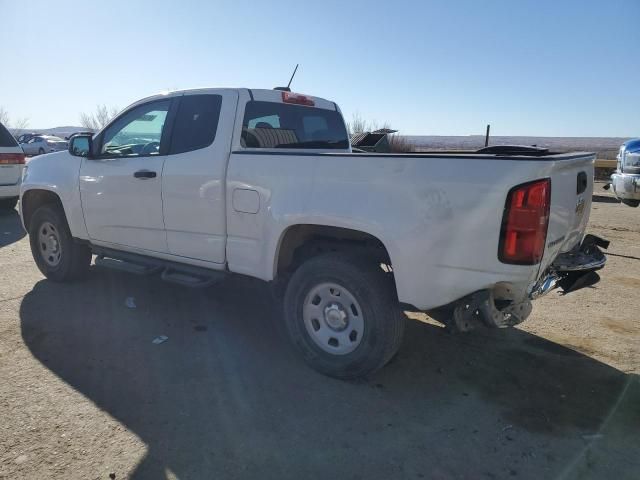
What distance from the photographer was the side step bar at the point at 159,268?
4055mm

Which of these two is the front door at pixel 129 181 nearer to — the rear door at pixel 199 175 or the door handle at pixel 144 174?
the door handle at pixel 144 174

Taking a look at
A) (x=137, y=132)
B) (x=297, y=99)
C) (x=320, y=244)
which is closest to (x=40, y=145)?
(x=137, y=132)

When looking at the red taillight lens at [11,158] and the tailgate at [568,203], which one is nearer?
the tailgate at [568,203]

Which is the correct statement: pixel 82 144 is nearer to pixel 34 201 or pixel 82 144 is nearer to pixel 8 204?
pixel 34 201

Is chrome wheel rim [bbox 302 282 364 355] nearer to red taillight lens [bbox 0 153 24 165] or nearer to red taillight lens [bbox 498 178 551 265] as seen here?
red taillight lens [bbox 498 178 551 265]

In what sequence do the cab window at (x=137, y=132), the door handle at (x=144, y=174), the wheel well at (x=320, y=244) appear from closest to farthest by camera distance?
the wheel well at (x=320, y=244) → the door handle at (x=144, y=174) → the cab window at (x=137, y=132)

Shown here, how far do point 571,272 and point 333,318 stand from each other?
163 cm

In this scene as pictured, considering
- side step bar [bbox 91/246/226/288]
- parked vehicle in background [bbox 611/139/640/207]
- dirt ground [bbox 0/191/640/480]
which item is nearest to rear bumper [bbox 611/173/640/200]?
parked vehicle in background [bbox 611/139/640/207]

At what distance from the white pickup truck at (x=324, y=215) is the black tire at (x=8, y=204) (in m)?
5.45

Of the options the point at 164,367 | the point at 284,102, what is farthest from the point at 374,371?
the point at 284,102

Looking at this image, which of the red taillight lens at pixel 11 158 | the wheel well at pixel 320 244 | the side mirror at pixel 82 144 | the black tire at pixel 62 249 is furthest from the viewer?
the red taillight lens at pixel 11 158

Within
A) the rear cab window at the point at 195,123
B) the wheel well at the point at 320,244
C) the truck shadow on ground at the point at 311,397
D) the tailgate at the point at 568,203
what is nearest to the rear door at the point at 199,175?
the rear cab window at the point at 195,123

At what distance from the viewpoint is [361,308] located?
3.23m

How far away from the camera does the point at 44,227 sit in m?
5.44
